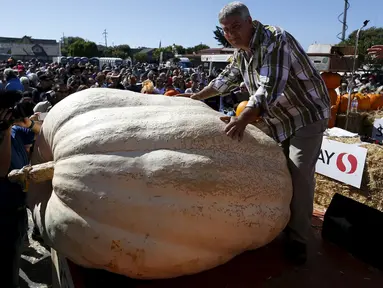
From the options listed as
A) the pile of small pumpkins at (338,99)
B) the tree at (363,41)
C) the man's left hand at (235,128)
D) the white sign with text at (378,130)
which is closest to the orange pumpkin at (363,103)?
the pile of small pumpkins at (338,99)

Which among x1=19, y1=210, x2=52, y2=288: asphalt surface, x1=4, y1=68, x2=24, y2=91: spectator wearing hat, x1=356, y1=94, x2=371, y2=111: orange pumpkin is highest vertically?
x1=4, y1=68, x2=24, y2=91: spectator wearing hat

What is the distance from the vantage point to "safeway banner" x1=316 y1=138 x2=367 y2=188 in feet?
14.5

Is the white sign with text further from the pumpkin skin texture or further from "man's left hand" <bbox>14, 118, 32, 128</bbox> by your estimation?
"man's left hand" <bbox>14, 118, 32, 128</bbox>

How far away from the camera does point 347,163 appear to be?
452 centimetres

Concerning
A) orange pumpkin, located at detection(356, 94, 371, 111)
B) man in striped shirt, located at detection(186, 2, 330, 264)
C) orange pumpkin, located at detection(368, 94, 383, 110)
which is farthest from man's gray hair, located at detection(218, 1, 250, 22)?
orange pumpkin, located at detection(368, 94, 383, 110)

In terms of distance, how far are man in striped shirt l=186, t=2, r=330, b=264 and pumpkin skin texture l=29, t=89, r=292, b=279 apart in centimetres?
26

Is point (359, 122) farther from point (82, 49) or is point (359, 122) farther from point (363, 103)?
point (82, 49)

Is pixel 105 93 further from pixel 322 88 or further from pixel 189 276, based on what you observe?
pixel 322 88

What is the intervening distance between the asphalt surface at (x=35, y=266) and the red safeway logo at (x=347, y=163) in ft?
11.7

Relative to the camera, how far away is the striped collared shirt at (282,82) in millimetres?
2404

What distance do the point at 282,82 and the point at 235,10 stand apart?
552 millimetres

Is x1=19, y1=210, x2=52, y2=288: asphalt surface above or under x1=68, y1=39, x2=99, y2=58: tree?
under

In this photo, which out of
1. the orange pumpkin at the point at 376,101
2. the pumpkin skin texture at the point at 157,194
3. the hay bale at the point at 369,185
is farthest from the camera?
the orange pumpkin at the point at 376,101

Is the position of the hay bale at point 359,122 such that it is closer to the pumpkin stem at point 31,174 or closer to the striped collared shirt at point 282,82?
the striped collared shirt at point 282,82
